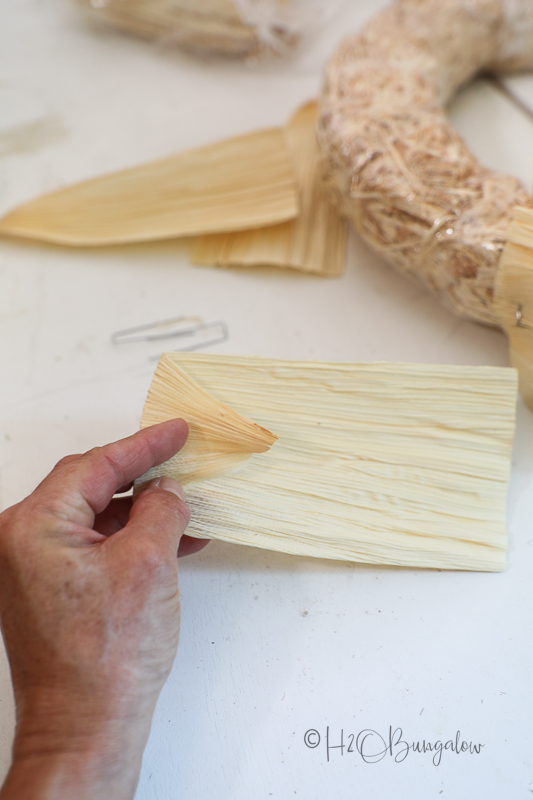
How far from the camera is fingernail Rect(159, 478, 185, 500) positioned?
2.45ft

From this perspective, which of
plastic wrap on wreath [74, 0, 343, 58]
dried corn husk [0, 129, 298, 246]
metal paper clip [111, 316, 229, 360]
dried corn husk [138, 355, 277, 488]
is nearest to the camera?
dried corn husk [138, 355, 277, 488]

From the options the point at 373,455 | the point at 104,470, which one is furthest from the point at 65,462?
the point at 373,455

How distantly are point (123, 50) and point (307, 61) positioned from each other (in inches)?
22.3

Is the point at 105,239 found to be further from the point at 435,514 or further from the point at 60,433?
the point at 435,514

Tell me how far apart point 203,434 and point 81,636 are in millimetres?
306

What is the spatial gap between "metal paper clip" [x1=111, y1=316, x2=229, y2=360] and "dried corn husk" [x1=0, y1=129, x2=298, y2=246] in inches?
8.5

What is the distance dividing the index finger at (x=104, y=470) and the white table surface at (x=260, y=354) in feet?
0.66

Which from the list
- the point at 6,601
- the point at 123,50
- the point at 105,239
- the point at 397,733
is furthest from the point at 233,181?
the point at 397,733

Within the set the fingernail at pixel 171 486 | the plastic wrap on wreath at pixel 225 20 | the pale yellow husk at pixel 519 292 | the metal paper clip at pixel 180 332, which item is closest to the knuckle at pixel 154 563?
the fingernail at pixel 171 486

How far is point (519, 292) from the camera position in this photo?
2.81 ft

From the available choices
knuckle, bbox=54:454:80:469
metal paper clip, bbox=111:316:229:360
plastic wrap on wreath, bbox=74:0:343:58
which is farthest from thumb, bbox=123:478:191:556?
plastic wrap on wreath, bbox=74:0:343:58

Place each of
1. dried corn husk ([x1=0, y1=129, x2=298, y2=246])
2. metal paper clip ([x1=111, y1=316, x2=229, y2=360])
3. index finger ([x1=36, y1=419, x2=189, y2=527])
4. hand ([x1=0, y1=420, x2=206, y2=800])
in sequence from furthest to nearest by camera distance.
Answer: dried corn husk ([x1=0, y1=129, x2=298, y2=246]) < metal paper clip ([x1=111, y1=316, x2=229, y2=360]) < index finger ([x1=36, y1=419, x2=189, y2=527]) < hand ([x1=0, y1=420, x2=206, y2=800])

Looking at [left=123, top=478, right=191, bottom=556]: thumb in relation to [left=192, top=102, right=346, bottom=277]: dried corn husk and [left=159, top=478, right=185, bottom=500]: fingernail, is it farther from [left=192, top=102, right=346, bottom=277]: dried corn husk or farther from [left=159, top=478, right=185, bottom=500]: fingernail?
[left=192, top=102, right=346, bottom=277]: dried corn husk

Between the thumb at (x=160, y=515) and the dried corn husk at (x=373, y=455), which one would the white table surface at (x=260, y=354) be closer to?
the dried corn husk at (x=373, y=455)
